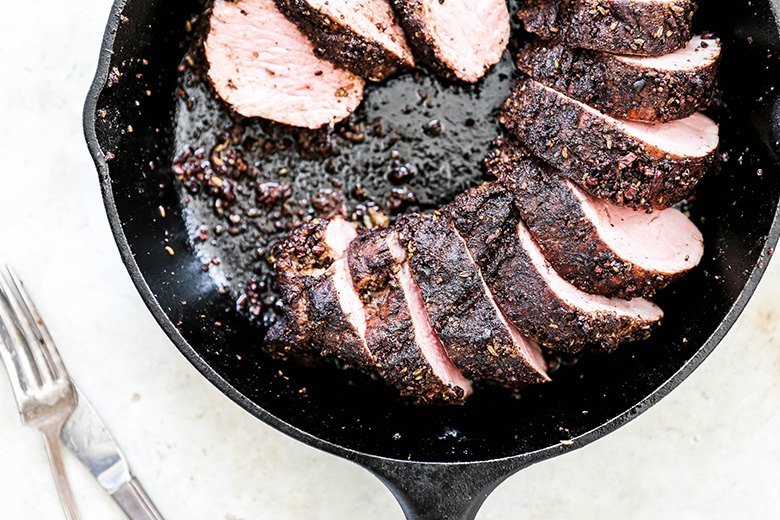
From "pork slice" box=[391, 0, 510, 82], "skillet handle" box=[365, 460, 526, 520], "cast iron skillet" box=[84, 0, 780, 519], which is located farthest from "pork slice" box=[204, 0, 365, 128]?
"skillet handle" box=[365, 460, 526, 520]

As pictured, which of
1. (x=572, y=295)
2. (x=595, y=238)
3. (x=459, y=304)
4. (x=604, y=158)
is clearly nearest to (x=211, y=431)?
(x=459, y=304)

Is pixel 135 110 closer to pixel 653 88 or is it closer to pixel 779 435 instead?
pixel 653 88

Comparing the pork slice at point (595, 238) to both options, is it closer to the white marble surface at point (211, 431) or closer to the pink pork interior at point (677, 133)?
the pink pork interior at point (677, 133)

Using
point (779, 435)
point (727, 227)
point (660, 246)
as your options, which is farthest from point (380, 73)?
point (779, 435)

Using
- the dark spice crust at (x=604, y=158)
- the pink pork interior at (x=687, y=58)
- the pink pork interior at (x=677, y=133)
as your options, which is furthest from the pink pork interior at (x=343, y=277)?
the pink pork interior at (x=687, y=58)

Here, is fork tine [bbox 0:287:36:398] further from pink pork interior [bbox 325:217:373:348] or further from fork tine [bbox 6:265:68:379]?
pink pork interior [bbox 325:217:373:348]
